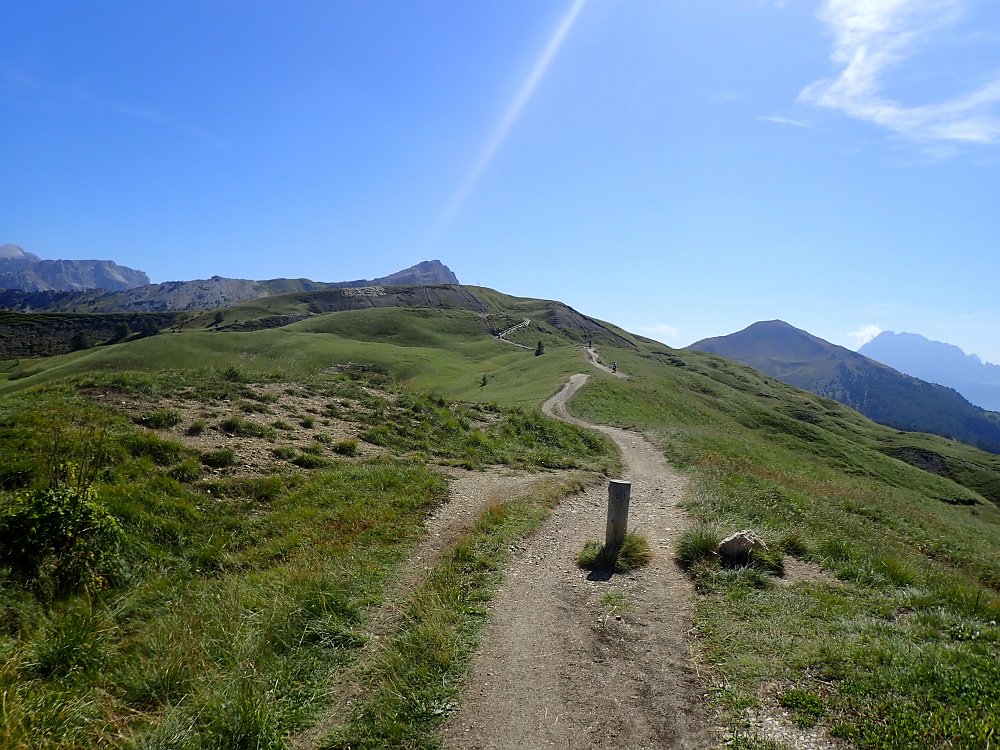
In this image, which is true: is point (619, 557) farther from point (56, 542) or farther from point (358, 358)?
point (358, 358)

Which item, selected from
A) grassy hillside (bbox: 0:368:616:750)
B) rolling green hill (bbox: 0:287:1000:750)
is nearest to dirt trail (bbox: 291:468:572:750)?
grassy hillside (bbox: 0:368:616:750)

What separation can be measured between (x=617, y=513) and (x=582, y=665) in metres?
4.69

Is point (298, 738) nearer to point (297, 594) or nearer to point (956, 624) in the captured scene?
point (297, 594)

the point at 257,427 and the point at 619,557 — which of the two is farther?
the point at 257,427

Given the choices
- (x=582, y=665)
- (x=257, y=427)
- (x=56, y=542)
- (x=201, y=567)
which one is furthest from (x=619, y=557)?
(x=257, y=427)

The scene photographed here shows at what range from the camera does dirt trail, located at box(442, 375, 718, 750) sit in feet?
18.6

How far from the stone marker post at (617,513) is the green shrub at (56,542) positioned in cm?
956

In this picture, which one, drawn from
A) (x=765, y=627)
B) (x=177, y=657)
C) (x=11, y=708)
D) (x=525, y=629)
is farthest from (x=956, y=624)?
(x=11, y=708)

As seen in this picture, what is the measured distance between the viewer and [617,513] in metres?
11.3

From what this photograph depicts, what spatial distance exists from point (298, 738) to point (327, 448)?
13.0 metres

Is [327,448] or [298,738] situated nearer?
[298,738]

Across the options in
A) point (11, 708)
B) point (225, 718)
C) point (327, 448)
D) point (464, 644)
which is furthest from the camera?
point (327, 448)

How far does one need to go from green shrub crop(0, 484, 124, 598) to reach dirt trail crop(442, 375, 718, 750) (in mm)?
6688

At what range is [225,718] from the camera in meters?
5.39
